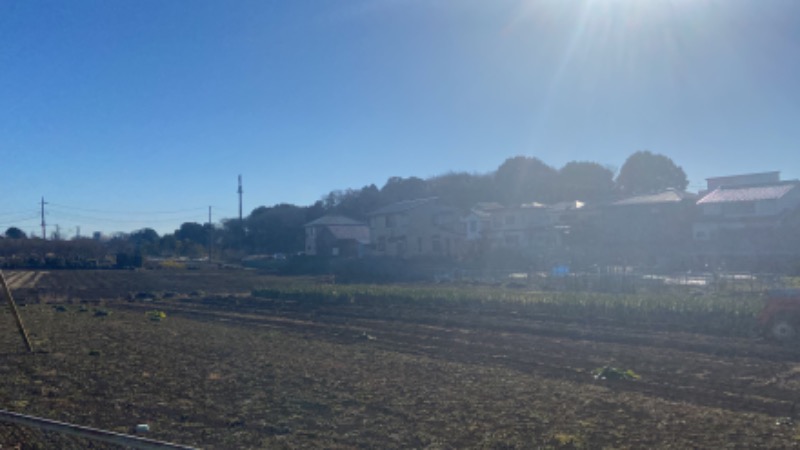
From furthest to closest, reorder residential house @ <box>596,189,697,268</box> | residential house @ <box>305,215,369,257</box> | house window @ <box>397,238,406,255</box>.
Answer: residential house @ <box>305,215,369,257</box> < house window @ <box>397,238,406,255</box> < residential house @ <box>596,189,697,268</box>

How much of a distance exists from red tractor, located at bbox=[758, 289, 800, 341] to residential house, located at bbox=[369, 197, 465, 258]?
154 ft

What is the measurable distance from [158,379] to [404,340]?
332 inches

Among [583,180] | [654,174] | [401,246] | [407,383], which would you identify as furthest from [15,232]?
[407,383]

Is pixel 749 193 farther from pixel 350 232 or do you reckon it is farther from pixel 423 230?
pixel 350 232

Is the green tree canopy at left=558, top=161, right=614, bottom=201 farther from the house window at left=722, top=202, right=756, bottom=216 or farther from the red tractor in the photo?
the red tractor

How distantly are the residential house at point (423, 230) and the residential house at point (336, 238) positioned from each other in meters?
7.49

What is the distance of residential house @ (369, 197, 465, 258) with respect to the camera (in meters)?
66.8

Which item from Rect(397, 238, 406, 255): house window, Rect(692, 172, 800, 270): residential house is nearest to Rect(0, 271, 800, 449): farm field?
Rect(692, 172, 800, 270): residential house

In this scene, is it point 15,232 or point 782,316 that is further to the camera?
point 15,232

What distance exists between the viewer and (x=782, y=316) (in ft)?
60.3

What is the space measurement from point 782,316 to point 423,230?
163 feet

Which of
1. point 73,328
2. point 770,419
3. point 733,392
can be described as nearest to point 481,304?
point 73,328

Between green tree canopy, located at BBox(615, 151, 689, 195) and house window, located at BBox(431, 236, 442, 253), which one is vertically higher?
green tree canopy, located at BBox(615, 151, 689, 195)

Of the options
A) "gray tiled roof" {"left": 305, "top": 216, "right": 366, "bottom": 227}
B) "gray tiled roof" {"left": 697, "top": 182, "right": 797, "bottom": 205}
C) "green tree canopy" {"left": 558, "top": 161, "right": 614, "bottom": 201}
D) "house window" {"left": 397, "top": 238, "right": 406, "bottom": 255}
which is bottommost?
"house window" {"left": 397, "top": 238, "right": 406, "bottom": 255}
